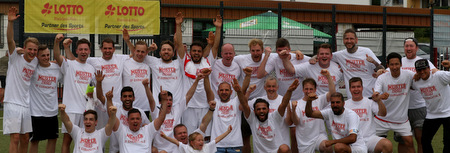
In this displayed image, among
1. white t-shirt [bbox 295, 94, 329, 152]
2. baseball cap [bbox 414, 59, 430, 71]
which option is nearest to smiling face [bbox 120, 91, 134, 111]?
white t-shirt [bbox 295, 94, 329, 152]

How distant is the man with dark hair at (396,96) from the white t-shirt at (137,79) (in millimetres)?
3323

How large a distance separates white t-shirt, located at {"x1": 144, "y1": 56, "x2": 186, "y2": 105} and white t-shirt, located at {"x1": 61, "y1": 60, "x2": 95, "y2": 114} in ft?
3.07

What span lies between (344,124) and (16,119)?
4.41 meters

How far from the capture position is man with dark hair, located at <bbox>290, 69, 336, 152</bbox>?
8250 millimetres

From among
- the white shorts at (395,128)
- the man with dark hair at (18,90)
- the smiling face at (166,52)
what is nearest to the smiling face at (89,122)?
the man with dark hair at (18,90)

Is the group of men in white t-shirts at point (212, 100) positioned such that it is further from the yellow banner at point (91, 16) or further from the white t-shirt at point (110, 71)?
the yellow banner at point (91, 16)

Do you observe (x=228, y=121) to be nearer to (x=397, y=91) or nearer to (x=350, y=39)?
(x=350, y=39)

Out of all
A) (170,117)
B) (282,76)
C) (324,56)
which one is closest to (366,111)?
(324,56)

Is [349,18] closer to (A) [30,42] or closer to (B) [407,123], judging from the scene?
(B) [407,123]

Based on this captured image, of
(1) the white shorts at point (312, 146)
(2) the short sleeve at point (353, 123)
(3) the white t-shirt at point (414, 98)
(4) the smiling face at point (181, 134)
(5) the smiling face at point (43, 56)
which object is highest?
(5) the smiling face at point (43, 56)

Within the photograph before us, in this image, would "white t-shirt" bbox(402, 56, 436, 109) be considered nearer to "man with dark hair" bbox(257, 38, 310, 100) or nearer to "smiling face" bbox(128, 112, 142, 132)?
"man with dark hair" bbox(257, 38, 310, 100)

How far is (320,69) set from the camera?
29.1 feet

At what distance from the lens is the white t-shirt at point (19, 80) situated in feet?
26.6

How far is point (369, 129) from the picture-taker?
843 centimetres
